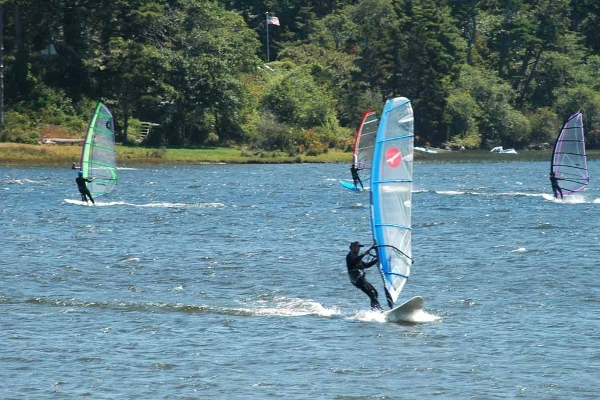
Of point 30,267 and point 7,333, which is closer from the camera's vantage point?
point 7,333

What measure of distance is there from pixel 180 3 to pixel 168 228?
51546 millimetres

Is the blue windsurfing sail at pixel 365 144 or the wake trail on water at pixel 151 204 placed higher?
the blue windsurfing sail at pixel 365 144

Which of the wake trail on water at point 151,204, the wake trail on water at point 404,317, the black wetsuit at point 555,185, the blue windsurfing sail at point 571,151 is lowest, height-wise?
the wake trail on water at point 151,204

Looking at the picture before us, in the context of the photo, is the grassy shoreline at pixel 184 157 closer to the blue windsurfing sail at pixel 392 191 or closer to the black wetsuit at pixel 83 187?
the black wetsuit at pixel 83 187

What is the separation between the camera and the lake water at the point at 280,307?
17.4 meters

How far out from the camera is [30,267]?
2808 centimetres

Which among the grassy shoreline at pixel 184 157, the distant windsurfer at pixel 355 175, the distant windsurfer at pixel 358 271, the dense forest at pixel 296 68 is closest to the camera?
the distant windsurfer at pixel 358 271

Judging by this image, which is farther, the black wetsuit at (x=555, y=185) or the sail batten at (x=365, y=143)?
the sail batten at (x=365, y=143)

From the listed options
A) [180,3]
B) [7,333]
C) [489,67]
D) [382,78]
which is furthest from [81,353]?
[489,67]

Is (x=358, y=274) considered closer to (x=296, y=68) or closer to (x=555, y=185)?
(x=555, y=185)

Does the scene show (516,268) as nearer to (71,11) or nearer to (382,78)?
(71,11)

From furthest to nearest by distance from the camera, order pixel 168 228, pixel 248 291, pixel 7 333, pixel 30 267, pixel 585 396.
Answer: pixel 168 228 → pixel 30 267 → pixel 248 291 → pixel 7 333 → pixel 585 396

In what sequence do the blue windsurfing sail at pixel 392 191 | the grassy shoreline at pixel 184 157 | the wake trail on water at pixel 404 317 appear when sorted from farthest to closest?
the grassy shoreline at pixel 184 157 < the wake trail on water at pixel 404 317 < the blue windsurfing sail at pixel 392 191

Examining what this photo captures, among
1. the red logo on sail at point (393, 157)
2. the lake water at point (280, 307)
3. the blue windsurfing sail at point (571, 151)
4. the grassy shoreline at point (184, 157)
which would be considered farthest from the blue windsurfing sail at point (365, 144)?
the red logo on sail at point (393, 157)
